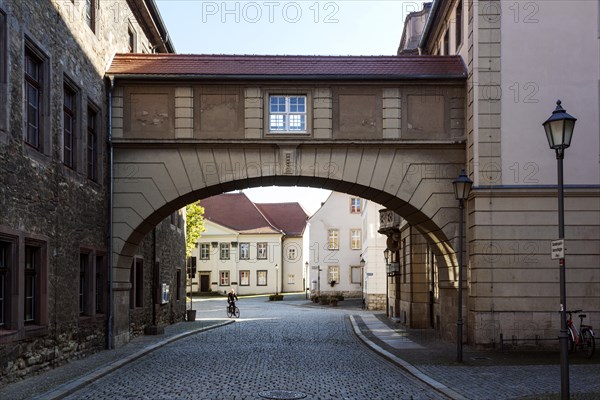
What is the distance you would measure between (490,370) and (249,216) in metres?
75.1

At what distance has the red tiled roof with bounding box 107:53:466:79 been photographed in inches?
830

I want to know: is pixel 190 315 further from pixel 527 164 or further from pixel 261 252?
pixel 261 252

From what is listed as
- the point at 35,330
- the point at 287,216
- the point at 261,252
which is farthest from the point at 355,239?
the point at 35,330

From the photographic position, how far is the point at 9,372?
1314 centimetres

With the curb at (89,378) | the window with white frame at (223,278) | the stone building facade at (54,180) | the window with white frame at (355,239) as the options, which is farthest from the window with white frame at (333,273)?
the stone building facade at (54,180)

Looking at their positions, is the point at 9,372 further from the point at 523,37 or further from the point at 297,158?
the point at 523,37

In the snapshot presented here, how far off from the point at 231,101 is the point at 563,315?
12.5 metres

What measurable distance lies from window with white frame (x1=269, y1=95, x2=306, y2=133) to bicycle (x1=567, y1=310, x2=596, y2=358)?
27.3 ft

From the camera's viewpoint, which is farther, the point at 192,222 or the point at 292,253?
the point at 292,253

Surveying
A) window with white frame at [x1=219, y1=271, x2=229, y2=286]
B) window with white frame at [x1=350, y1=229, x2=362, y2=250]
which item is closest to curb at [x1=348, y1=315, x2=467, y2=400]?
window with white frame at [x1=350, y1=229, x2=362, y2=250]

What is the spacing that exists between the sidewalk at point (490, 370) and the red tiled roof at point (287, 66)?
709 cm

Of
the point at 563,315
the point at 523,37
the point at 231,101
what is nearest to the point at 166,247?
the point at 231,101

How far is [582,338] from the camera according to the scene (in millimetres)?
17547

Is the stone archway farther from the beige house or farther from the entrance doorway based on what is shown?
the entrance doorway
